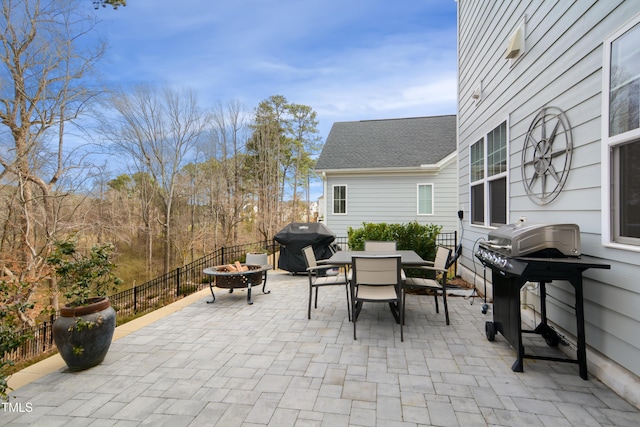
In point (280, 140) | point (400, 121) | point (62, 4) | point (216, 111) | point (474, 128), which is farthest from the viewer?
point (280, 140)

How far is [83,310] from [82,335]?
0.73 ft

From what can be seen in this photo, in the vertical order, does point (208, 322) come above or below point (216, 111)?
below

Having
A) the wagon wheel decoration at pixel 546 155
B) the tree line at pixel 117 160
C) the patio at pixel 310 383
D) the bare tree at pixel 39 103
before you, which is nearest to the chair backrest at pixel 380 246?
the patio at pixel 310 383

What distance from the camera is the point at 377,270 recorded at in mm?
3551

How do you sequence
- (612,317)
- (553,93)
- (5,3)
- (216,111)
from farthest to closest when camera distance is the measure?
(216,111) < (5,3) < (553,93) < (612,317)

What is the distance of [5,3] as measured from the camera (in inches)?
262

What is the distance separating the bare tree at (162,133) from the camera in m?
13.6

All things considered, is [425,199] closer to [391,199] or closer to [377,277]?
[391,199]

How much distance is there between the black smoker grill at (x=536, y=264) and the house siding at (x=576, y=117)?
0.62 ft

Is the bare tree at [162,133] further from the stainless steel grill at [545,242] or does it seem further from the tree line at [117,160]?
the stainless steel grill at [545,242]

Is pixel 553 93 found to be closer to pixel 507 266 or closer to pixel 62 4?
pixel 507 266

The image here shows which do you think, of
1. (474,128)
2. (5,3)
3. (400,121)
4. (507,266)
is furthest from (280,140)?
(507,266)

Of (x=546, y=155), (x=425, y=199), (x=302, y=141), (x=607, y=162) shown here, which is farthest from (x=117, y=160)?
(x=607, y=162)

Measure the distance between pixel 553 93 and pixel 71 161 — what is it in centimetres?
1002
